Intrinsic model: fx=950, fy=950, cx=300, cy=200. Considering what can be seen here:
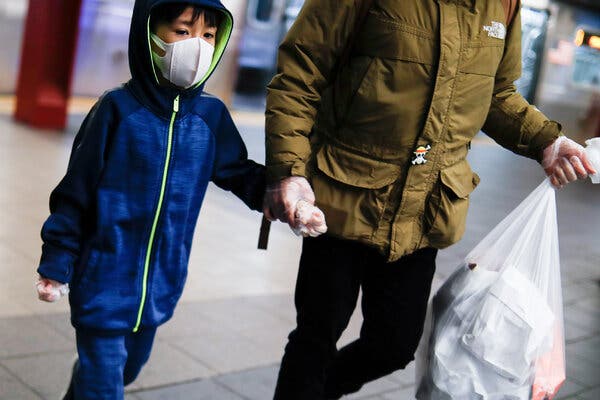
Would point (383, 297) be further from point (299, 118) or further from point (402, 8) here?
point (402, 8)

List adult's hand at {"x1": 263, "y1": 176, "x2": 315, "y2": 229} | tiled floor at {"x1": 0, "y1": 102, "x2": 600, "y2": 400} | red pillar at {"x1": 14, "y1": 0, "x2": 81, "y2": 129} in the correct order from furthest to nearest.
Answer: red pillar at {"x1": 14, "y1": 0, "x2": 81, "y2": 129}
tiled floor at {"x1": 0, "y1": 102, "x2": 600, "y2": 400}
adult's hand at {"x1": 263, "y1": 176, "x2": 315, "y2": 229}

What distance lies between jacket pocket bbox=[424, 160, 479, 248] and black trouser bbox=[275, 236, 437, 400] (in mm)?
94

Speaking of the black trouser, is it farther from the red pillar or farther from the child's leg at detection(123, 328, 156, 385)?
the red pillar

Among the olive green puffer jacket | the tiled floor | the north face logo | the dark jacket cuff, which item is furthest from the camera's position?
the tiled floor

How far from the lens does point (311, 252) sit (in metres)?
2.76

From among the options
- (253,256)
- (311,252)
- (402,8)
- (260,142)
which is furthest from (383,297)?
(260,142)

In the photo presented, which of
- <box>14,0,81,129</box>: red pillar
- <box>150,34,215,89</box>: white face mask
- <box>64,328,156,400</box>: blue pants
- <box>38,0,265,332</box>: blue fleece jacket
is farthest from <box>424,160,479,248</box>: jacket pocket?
<box>14,0,81,129</box>: red pillar

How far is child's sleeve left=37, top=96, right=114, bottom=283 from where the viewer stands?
93.4 inches

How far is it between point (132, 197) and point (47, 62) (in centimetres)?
789

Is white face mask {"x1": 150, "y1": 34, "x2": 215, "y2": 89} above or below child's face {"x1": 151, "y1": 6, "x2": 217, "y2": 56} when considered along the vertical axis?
below

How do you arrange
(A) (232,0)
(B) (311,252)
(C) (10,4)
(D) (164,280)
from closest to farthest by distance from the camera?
(D) (164,280), (B) (311,252), (C) (10,4), (A) (232,0)

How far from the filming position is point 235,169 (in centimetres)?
Result: 267

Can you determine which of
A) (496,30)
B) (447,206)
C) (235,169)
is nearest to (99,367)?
(235,169)

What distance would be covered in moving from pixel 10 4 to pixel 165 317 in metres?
10.2
